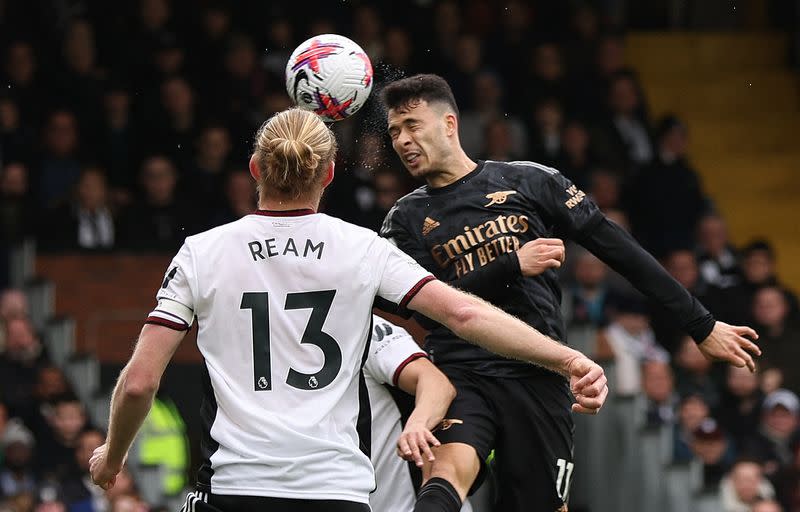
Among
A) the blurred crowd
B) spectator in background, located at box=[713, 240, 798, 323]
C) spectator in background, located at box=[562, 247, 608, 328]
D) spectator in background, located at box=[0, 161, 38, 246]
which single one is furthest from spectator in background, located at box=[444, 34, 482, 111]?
spectator in background, located at box=[0, 161, 38, 246]

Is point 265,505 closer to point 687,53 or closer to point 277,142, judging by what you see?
point 277,142

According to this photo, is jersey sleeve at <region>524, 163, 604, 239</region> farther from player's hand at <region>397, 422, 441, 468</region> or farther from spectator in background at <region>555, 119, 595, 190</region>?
spectator in background at <region>555, 119, 595, 190</region>

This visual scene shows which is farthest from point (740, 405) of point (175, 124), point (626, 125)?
point (175, 124)

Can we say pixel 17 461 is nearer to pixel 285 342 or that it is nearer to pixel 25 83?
pixel 25 83

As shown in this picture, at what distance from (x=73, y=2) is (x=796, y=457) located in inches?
259

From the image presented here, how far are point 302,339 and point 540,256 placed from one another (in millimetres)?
1494

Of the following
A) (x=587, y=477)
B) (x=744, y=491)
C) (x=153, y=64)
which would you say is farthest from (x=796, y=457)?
(x=153, y=64)

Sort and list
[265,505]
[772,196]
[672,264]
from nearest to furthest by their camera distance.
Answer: [265,505] → [672,264] → [772,196]

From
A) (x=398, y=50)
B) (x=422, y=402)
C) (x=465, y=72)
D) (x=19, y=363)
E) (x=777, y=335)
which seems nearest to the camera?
(x=422, y=402)

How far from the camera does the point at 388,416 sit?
5828 mm

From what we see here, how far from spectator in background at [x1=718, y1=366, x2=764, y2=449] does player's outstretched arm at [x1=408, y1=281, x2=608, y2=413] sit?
21.8 ft

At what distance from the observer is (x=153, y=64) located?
1184cm

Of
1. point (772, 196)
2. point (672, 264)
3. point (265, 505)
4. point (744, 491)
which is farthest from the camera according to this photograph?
point (772, 196)

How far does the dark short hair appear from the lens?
6.46 metres
